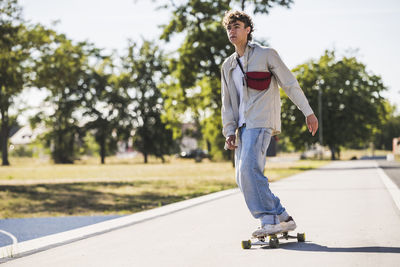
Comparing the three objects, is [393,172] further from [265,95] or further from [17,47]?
[265,95]

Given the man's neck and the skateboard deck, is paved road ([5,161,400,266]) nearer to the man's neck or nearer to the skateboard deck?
the skateboard deck

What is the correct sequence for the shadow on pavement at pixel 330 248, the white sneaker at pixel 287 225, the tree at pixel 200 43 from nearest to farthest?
1. the shadow on pavement at pixel 330 248
2. the white sneaker at pixel 287 225
3. the tree at pixel 200 43

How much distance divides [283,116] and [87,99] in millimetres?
32424

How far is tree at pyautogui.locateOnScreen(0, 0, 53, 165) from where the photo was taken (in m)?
18.8

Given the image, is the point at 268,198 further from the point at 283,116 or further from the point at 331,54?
the point at 331,54

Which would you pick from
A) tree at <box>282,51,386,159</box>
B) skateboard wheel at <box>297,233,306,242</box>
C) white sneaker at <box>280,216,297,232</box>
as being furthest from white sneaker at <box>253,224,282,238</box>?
tree at <box>282,51,386,159</box>

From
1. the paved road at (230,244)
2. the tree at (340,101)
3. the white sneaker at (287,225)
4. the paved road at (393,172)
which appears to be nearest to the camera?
the paved road at (230,244)

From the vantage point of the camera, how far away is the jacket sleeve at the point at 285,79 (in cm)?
497

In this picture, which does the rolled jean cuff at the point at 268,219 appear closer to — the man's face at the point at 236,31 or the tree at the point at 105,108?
the man's face at the point at 236,31

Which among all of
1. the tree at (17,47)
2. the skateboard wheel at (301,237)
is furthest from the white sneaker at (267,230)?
the tree at (17,47)

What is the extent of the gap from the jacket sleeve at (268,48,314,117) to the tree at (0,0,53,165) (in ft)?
50.6

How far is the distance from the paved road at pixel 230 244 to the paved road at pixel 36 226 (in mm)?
1304

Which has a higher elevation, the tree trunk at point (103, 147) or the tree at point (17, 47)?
the tree at point (17, 47)

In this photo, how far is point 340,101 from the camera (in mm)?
50562
